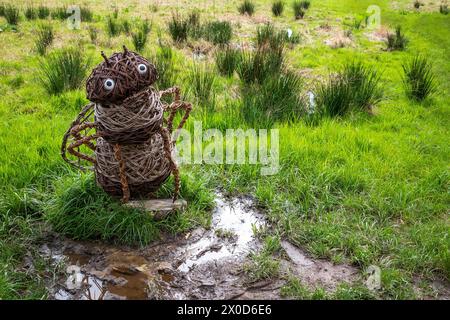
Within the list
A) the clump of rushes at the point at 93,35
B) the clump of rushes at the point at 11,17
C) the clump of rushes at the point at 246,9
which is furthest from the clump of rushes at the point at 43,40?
the clump of rushes at the point at 246,9

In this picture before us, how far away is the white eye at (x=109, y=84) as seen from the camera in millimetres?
3199

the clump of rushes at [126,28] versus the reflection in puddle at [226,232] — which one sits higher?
the clump of rushes at [126,28]

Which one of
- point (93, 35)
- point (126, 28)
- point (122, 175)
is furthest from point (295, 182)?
point (126, 28)

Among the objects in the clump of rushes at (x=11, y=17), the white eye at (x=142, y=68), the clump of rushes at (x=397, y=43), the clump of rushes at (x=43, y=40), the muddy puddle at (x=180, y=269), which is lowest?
the muddy puddle at (x=180, y=269)

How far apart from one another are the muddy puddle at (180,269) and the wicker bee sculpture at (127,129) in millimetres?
472

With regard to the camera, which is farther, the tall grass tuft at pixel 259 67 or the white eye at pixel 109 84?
the tall grass tuft at pixel 259 67

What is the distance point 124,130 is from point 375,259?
221cm

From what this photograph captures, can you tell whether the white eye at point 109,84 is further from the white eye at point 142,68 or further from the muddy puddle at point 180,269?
the muddy puddle at point 180,269

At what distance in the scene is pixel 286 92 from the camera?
606 centimetres

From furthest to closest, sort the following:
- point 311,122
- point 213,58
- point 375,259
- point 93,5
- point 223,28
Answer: point 93,5 → point 223,28 → point 213,58 → point 311,122 → point 375,259
